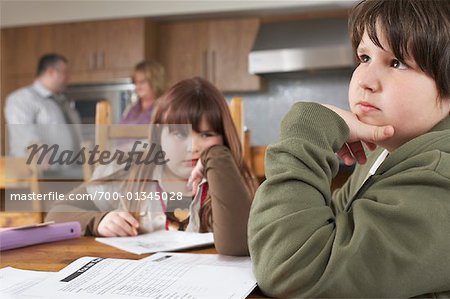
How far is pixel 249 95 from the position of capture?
4918 mm

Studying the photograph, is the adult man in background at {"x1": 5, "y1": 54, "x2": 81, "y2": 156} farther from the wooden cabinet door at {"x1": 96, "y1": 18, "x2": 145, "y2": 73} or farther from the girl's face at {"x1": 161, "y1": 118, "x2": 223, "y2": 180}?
the girl's face at {"x1": 161, "y1": 118, "x2": 223, "y2": 180}

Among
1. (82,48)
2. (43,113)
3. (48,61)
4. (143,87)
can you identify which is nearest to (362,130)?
(143,87)

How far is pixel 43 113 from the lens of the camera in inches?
152

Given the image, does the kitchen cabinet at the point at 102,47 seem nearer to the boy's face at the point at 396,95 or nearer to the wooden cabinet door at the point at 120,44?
the wooden cabinet door at the point at 120,44

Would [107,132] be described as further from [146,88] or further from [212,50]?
[212,50]

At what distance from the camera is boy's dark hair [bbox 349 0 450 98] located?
669mm

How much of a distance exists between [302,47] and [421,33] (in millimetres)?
3710

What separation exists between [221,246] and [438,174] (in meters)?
0.41

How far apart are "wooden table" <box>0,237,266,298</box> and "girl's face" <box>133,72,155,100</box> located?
93.8 inches

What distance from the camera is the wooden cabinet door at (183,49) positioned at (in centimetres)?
471

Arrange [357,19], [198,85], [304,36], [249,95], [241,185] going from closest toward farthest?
[357,19] < [241,185] < [198,85] < [304,36] < [249,95]

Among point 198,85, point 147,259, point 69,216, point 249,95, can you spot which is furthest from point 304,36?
point 147,259

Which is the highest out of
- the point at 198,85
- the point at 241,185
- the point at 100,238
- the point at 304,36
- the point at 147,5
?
the point at 147,5

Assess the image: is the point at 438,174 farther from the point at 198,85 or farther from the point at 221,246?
the point at 198,85
